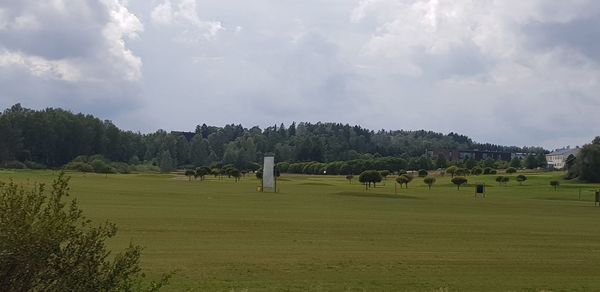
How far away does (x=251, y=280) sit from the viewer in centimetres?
1778

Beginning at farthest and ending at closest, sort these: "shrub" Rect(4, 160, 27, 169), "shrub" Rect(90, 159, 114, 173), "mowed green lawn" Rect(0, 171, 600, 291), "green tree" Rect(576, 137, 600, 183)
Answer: "shrub" Rect(90, 159, 114, 173)
"shrub" Rect(4, 160, 27, 169)
"green tree" Rect(576, 137, 600, 183)
"mowed green lawn" Rect(0, 171, 600, 291)

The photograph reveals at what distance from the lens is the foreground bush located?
673 cm

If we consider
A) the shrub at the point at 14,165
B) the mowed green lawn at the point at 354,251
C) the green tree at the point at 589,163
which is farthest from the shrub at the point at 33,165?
the mowed green lawn at the point at 354,251

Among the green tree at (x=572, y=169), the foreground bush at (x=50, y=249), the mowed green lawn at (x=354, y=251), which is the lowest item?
the mowed green lawn at (x=354, y=251)

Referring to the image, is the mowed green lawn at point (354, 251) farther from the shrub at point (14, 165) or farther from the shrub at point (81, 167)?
the shrub at point (14, 165)

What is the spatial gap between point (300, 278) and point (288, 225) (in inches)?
673

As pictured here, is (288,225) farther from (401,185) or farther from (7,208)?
(401,185)

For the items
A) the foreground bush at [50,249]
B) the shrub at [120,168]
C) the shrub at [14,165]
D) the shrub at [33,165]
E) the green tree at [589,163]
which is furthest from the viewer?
the shrub at [120,168]


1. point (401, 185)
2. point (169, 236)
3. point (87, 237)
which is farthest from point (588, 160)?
point (87, 237)

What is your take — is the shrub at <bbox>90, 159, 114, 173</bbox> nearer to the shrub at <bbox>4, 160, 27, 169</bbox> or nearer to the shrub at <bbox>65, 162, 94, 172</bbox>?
the shrub at <bbox>65, 162, 94, 172</bbox>

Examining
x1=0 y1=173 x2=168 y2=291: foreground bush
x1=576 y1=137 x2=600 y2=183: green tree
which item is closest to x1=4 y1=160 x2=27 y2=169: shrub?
x1=576 y1=137 x2=600 y2=183: green tree

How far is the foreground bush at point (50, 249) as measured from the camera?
6730mm

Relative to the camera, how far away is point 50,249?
6930mm

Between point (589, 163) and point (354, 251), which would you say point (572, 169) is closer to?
point (589, 163)
